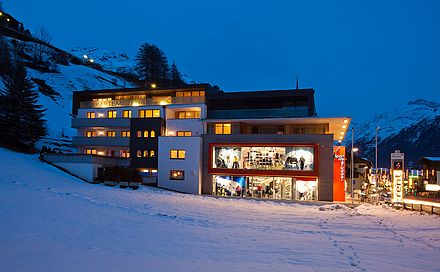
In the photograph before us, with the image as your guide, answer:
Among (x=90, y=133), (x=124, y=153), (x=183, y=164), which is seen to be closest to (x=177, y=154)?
(x=183, y=164)

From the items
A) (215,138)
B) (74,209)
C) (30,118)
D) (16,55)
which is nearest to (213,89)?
(215,138)

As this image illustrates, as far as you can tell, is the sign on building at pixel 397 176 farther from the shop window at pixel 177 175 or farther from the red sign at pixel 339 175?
the shop window at pixel 177 175

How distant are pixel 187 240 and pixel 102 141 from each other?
111 ft

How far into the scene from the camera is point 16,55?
7819 cm

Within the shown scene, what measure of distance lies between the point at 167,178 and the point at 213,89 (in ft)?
49.1

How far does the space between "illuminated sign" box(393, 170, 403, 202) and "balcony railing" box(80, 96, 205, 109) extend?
20740mm

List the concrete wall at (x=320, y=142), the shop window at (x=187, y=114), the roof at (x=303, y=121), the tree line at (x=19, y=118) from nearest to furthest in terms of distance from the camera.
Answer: the concrete wall at (x=320, y=142), the roof at (x=303, y=121), the shop window at (x=187, y=114), the tree line at (x=19, y=118)

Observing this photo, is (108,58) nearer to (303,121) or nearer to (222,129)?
(222,129)

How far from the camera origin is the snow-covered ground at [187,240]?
7.80 meters

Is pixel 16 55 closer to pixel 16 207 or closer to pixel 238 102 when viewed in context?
pixel 238 102

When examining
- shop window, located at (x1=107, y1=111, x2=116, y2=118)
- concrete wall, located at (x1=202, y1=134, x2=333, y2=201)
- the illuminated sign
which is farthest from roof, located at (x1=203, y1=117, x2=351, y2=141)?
shop window, located at (x1=107, y1=111, x2=116, y2=118)

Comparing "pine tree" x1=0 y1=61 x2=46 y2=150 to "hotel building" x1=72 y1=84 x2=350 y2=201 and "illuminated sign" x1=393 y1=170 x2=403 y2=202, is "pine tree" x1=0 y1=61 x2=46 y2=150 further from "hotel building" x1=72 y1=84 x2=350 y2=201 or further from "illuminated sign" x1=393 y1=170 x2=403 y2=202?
"illuminated sign" x1=393 y1=170 x2=403 y2=202

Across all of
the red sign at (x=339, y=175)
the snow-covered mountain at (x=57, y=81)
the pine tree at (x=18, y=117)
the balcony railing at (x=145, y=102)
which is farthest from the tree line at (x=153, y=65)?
the red sign at (x=339, y=175)

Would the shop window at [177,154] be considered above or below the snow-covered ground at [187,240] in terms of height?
above
